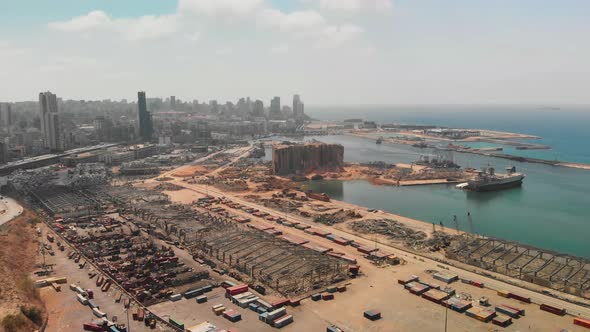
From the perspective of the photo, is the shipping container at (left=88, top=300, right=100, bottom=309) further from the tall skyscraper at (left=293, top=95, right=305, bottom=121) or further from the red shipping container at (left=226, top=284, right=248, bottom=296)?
the tall skyscraper at (left=293, top=95, right=305, bottom=121)

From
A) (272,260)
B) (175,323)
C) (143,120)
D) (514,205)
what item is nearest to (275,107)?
(143,120)

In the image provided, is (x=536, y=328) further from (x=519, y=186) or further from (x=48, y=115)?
(x=48, y=115)

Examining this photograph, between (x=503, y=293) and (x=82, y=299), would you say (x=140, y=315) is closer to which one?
(x=82, y=299)

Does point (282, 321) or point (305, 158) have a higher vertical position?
point (305, 158)

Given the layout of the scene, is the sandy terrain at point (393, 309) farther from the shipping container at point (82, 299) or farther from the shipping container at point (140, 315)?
the shipping container at point (82, 299)

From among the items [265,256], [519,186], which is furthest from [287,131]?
[265,256]

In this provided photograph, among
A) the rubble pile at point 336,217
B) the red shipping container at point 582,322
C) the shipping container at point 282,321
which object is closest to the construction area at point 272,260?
the shipping container at point 282,321
